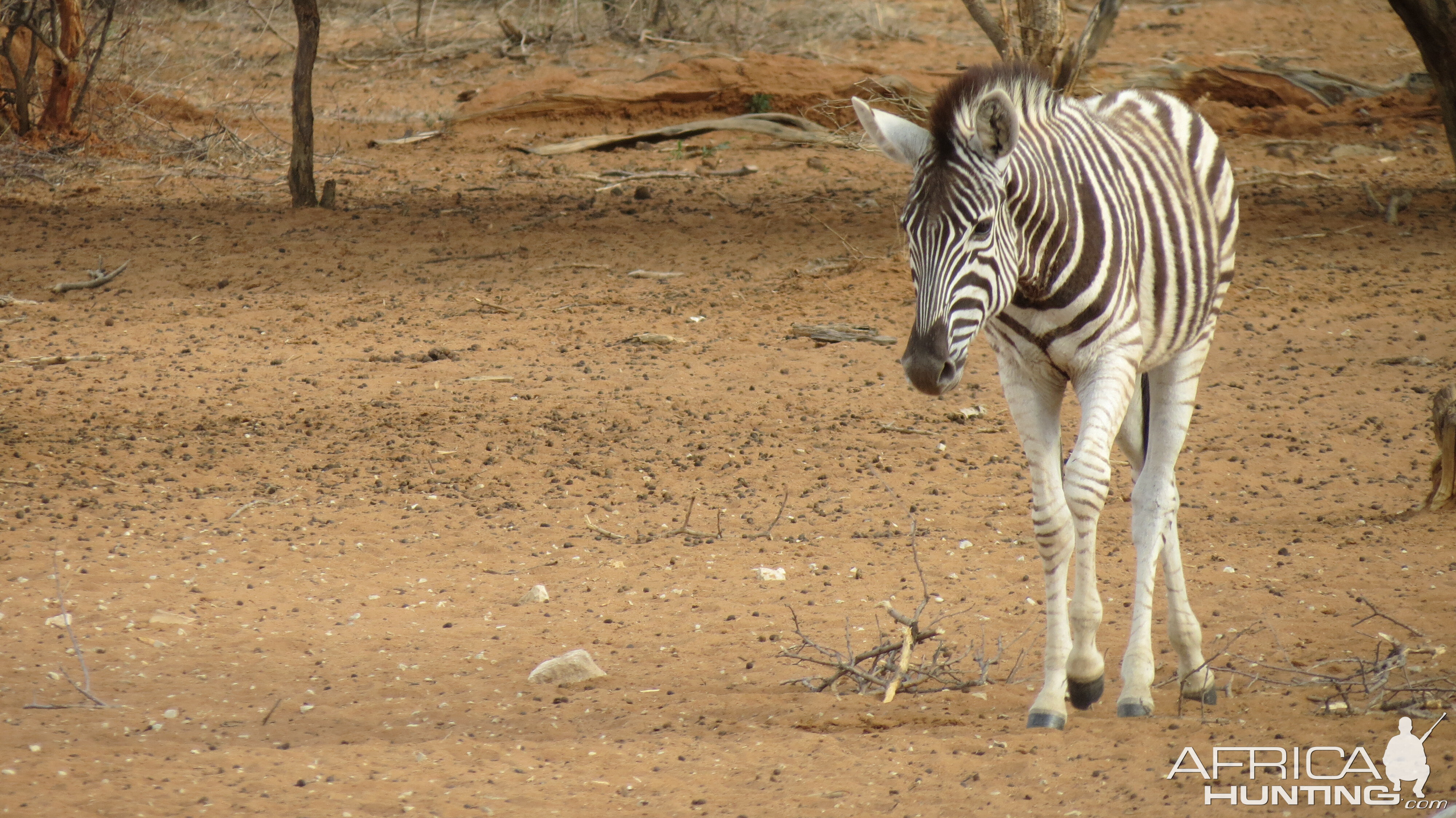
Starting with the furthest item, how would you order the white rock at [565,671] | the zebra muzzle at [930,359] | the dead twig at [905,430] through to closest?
the dead twig at [905,430]
the white rock at [565,671]
the zebra muzzle at [930,359]

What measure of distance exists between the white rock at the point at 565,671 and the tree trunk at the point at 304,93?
8.46 m

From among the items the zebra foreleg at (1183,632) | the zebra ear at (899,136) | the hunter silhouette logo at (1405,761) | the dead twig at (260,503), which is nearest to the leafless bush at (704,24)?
the dead twig at (260,503)

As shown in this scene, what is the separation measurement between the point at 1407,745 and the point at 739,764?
1882 mm

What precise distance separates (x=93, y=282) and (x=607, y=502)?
20.1 feet

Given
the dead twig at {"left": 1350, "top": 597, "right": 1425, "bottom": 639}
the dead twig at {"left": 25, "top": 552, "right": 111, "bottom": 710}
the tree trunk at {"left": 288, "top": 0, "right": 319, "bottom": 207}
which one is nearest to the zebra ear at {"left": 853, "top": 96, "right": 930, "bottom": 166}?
the dead twig at {"left": 1350, "top": 597, "right": 1425, "bottom": 639}

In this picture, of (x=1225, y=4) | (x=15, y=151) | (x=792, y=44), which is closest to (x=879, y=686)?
(x=15, y=151)

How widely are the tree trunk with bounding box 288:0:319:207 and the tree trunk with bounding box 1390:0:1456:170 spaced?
8936 millimetres

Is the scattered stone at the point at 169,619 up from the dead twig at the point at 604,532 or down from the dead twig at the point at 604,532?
up

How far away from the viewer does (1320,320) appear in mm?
9172

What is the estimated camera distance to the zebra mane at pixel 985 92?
375 cm

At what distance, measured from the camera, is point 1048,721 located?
4.02 metres

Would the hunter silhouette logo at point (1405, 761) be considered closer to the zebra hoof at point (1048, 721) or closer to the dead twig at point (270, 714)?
the zebra hoof at point (1048, 721)

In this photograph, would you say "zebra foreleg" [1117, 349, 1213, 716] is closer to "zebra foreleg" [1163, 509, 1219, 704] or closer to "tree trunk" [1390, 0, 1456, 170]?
"zebra foreleg" [1163, 509, 1219, 704]

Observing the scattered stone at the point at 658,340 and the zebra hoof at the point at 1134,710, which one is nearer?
the zebra hoof at the point at 1134,710
